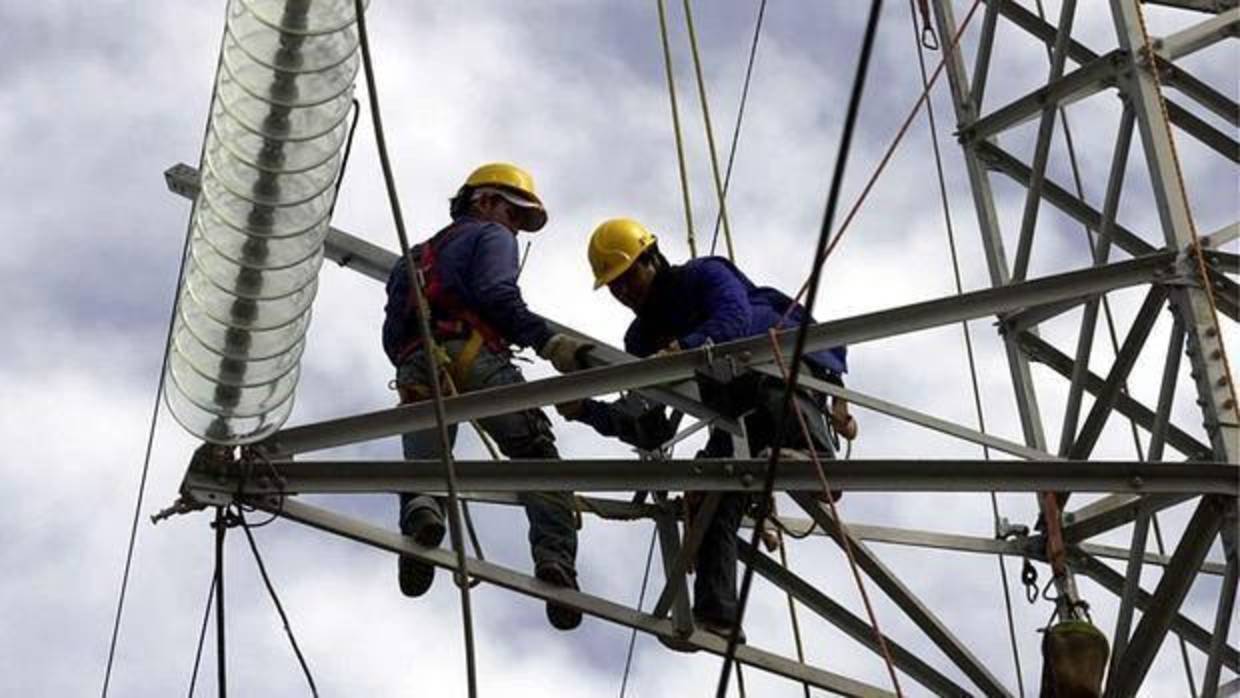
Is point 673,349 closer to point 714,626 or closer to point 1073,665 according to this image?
point 714,626

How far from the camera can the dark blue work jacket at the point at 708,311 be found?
10.1 m

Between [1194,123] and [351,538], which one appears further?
[1194,123]

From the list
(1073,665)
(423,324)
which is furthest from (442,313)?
(1073,665)

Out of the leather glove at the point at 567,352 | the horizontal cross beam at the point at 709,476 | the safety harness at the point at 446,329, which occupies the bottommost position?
the horizontal cross beam at the point at 709,476

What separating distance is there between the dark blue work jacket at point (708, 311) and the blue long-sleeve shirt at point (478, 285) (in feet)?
2.23

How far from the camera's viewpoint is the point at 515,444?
398 inches

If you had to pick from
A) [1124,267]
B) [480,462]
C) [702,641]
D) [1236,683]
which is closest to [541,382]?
[480,462]

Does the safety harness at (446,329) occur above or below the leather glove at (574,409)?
above

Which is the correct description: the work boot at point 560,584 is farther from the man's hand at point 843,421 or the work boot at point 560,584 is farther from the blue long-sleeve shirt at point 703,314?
the man's hand at point 843,421

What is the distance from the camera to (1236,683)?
9.66 metres

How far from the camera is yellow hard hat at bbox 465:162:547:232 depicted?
11180 millimetres

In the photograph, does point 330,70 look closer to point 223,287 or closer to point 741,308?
point 223,287

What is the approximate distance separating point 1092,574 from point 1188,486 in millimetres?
1576

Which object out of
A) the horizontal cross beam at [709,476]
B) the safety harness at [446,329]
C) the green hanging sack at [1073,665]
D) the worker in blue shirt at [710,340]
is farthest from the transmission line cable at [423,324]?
the safety harness at [446,329]
